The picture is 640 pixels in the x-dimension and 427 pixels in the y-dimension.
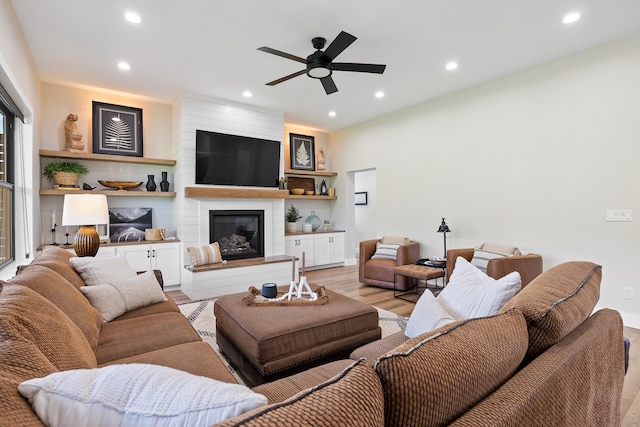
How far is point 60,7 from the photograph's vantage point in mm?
2672

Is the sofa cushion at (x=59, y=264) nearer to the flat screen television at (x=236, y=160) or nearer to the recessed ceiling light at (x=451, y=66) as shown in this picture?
the flat screen television at (x=236, y=160)

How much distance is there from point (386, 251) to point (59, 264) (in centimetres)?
388

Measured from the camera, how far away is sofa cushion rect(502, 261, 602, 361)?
0.99 m

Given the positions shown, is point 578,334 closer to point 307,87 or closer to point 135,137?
point 307,87

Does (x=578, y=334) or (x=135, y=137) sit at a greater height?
(x=135, y=137)

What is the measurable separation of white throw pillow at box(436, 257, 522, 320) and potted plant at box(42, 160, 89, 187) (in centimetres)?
455

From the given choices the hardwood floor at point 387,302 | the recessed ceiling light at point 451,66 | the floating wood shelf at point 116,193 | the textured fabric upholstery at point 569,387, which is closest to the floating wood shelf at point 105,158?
the floating wood shelf at point 116,193

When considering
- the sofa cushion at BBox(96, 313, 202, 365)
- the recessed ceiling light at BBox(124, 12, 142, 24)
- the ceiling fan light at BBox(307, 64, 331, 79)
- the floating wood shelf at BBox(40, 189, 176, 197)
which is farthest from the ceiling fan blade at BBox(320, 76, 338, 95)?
the floating wood shelf at BBox(40, 189, 176, 197)

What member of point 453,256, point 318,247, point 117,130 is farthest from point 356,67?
point 318,247

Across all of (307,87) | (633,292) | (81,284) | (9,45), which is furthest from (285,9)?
(633,292)

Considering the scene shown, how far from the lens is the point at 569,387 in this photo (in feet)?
3.01

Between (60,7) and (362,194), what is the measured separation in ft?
22.6

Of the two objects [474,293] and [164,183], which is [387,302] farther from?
[164,183]

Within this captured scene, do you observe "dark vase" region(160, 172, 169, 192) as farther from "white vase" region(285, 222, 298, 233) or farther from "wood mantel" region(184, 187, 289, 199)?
"white vase" region(285, 222, 298, 233)
